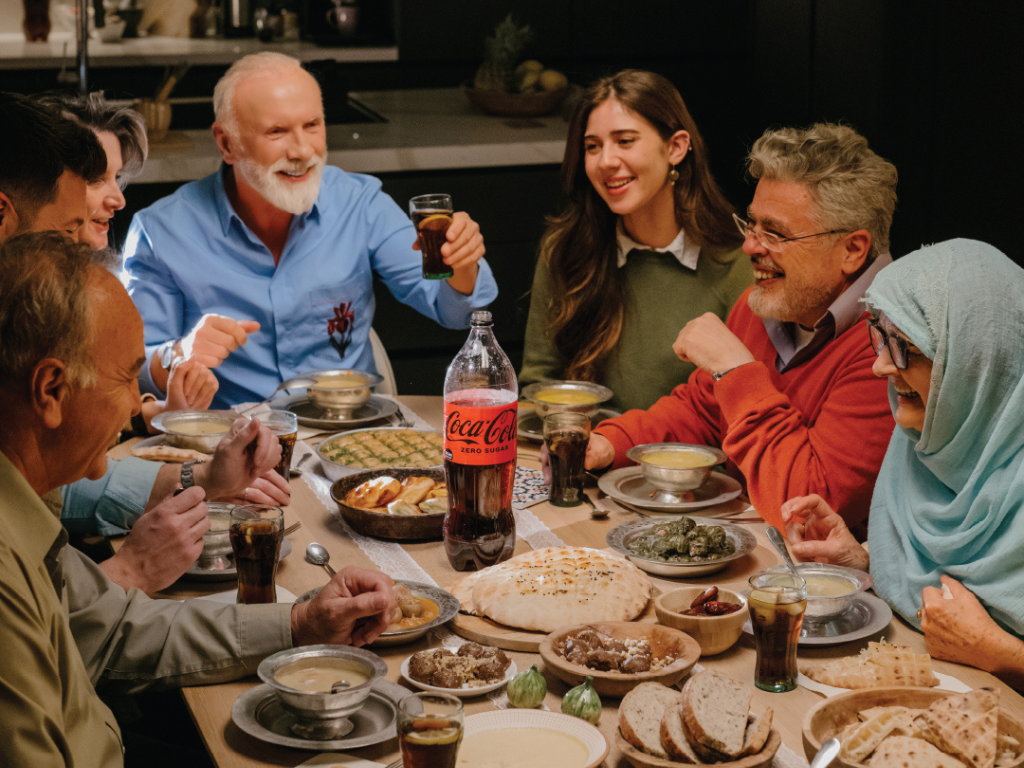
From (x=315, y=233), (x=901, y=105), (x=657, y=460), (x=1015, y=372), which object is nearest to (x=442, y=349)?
(x=315, y=233)

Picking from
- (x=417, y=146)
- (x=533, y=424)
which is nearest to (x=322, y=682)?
(x=533, y=424)

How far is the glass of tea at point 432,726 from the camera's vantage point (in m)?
1.22

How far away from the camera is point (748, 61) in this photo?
5.59 m

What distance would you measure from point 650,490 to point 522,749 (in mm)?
972

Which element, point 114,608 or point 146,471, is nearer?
point 114,608

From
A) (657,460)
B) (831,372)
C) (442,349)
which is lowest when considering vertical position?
(442,349)

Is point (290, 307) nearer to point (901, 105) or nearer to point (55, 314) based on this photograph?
point (55, 314)

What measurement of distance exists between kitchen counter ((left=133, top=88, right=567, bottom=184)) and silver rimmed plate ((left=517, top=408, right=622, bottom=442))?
2140 millimetres

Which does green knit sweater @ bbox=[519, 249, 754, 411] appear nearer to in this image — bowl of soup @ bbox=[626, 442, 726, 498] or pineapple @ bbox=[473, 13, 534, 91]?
bowl of soup @ bbox=[626, 442, 726, 498]

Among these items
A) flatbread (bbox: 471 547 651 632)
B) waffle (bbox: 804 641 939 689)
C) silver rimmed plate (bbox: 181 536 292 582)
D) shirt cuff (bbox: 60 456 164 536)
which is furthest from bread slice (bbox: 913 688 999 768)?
shirt cuff (bbox: 60 456 164 536)

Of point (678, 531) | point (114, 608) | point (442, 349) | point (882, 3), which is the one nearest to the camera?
point (114, 608)

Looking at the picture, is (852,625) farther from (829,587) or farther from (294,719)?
(294,719)

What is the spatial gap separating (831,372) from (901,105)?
2048mm

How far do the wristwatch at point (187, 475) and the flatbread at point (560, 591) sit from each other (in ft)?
2.21
